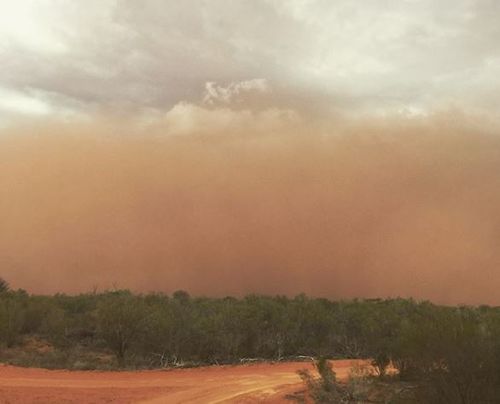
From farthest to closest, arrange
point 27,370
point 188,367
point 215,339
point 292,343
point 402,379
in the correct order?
1. point 292,343
2. point 215,339
3. point 188,367
4. point 27,370
5. point 402,379

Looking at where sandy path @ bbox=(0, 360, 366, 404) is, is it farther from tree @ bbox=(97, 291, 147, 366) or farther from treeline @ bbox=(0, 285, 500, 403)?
tree @ bbox=(97, 291, 147, 366)

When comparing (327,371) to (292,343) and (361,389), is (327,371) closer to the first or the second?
(361,389)

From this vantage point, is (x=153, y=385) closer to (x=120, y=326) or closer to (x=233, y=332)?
(x=120, y=326)

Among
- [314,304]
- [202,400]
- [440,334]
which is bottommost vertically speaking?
[202,400]

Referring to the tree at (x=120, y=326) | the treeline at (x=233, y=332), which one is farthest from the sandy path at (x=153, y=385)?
the tree at (x=120, y=326)

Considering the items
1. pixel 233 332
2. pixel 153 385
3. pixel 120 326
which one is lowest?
pixel 153 385

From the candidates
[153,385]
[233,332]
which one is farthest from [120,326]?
[153,385]

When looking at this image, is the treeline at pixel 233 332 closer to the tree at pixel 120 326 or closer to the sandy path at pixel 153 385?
the tree at pixel 120 326

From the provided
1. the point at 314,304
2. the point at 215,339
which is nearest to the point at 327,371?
the point at 215,339
